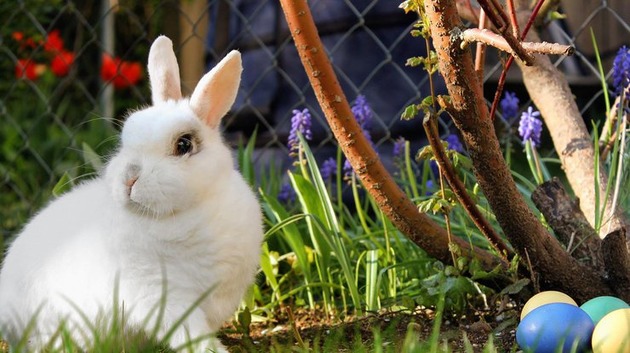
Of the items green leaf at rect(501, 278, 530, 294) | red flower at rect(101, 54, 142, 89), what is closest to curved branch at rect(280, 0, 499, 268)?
green leaf at rect(501, 278, 530, 294)

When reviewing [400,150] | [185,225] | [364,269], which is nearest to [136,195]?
[185,225]

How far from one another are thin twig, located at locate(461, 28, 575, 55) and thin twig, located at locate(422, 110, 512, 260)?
0.67ft

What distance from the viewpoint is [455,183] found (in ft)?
6.19

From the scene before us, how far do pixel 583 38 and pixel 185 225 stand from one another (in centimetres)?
320

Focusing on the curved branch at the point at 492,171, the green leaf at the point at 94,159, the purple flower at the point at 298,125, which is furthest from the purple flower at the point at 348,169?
the curved branch at the point at 492,171

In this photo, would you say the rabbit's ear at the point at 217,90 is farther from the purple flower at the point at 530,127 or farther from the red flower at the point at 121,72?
the red flower at the point at 121,72

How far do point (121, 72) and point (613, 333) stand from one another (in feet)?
12.5

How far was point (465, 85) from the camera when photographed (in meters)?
1.71

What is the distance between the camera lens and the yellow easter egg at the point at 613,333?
1.63 meters

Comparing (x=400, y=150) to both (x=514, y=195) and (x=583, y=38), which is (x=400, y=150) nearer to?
(x=514, y=195)

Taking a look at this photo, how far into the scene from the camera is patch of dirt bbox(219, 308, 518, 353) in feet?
6.48

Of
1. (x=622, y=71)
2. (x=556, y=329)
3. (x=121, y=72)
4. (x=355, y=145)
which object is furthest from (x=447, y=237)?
(x=121, y=72)

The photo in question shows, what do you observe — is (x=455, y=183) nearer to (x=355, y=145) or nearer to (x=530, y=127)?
(x=355, y=145)

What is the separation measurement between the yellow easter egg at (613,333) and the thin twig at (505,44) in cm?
52
